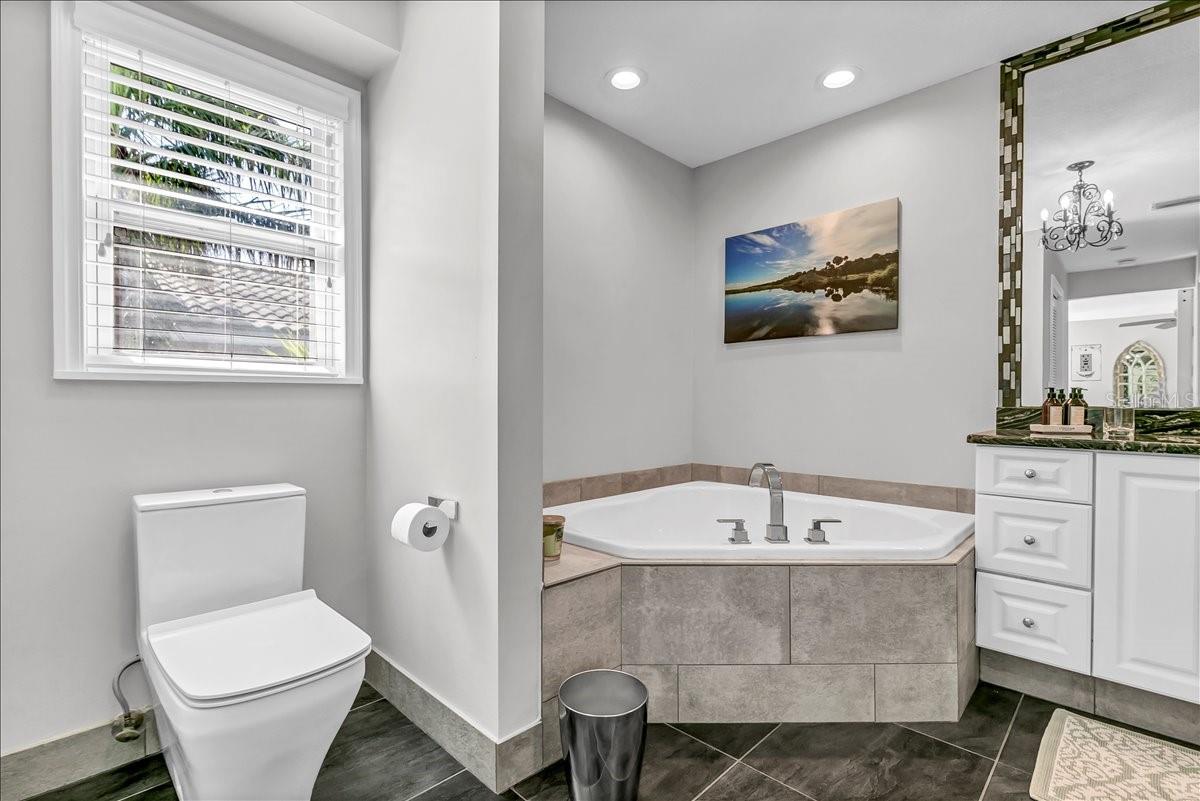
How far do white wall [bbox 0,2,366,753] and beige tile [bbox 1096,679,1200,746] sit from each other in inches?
117

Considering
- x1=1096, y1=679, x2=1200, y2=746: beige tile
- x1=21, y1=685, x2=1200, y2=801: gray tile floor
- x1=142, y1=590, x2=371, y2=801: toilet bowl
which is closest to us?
x1=142, y1=590, x2=371, y2=801: toilet bowl

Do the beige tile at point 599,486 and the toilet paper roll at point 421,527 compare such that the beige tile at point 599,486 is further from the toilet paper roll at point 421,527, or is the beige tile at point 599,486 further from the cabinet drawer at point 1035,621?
the cabinet drawer at point 1035,621

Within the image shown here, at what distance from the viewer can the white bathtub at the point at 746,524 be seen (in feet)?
6.54

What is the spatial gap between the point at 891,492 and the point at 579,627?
66.0 inches

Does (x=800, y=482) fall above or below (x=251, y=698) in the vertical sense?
above

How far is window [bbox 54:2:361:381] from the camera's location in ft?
5.65

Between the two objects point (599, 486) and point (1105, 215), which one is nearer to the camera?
point (1105, 215)

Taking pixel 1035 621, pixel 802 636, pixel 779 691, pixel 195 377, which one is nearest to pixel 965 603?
pixel 1035 621

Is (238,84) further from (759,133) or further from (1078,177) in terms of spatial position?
(1078,177)

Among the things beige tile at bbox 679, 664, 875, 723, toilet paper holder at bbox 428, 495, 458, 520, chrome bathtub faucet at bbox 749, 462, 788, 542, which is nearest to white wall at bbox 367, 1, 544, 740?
toilet paper holder at bbox 428, 495, 458, 520

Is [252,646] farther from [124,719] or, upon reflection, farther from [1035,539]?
[1035,539]

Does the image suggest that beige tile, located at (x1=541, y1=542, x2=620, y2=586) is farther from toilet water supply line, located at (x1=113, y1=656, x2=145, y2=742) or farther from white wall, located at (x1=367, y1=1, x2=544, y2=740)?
toilet water supply line, located at (x1=113, y1=656, x2=145, y2=742)

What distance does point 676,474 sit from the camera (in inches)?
134

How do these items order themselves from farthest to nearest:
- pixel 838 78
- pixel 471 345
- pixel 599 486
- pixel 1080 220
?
1. pixel 599 486
2. pixel 838 78
3. pixel 1080 220
4. pixel 471 345
